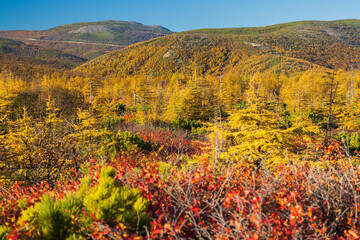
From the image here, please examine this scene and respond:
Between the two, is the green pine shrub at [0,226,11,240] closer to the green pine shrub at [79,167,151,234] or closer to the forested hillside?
the forested hillside

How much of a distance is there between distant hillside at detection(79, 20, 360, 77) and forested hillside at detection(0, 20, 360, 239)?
67.4m

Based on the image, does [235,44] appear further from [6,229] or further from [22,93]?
[6,229]

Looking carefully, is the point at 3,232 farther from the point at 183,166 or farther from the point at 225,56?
the point at 225,56

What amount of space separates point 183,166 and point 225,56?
140 metres

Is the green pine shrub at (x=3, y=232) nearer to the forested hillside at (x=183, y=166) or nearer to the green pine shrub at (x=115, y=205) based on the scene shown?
the forested hillside at (x=183, y=166)

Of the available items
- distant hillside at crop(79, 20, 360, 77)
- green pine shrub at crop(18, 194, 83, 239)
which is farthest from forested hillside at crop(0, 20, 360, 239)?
distant hillside at crop(79, 20, 360, 77)

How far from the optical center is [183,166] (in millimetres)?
4262

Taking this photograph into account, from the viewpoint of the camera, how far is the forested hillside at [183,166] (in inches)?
85.7

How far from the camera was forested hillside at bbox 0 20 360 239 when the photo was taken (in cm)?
218

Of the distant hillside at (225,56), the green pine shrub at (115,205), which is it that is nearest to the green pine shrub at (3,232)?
the green pine shrub at (115,205)

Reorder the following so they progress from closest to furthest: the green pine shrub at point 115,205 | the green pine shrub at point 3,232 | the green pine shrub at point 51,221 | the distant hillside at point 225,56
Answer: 1. the green pine shrub at point 3,232
2. the green pine shrub at point 51,221
3. the green pine shrub at point 115,205
4. the distant hillside at point 225,56

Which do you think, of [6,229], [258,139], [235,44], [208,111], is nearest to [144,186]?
[6,229]

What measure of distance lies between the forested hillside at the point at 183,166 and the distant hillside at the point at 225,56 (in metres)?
67.4

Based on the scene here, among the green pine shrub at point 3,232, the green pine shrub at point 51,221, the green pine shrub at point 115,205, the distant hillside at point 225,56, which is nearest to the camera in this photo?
the green pine shrub at point 3,232
